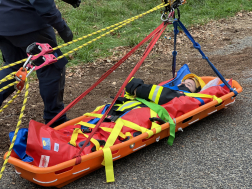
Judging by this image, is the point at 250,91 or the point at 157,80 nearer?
the point at 250,91

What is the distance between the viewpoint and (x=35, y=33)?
104 inches

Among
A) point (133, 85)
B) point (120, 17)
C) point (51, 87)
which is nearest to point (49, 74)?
point (51, 87)

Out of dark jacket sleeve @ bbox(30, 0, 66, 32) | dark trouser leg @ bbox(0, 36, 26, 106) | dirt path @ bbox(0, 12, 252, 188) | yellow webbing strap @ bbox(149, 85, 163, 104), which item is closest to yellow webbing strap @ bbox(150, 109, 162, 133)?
yellow webbing strap @ bbox(149, 85, 163, 104)

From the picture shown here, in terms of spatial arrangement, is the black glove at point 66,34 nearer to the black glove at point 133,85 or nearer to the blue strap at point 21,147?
the black glove at point 133,85

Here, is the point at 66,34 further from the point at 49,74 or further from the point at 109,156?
the point at 109,156

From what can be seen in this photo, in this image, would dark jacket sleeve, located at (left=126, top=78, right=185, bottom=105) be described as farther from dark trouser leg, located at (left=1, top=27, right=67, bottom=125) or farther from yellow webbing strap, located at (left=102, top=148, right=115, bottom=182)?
yellow webbing strap, located at (left=102, top=148, right=115, bottom=182)

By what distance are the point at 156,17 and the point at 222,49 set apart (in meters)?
2.58

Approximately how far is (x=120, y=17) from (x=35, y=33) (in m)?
5.53

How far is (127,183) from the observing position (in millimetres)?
2301

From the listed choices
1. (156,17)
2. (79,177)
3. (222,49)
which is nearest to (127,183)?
(79,177)

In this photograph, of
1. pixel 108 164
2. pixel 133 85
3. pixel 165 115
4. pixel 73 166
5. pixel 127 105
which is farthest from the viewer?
pixel 133 85

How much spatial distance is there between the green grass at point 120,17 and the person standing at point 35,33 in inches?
99.3

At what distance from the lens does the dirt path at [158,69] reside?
3.62 m

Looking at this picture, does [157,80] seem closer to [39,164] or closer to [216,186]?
[216,186]
